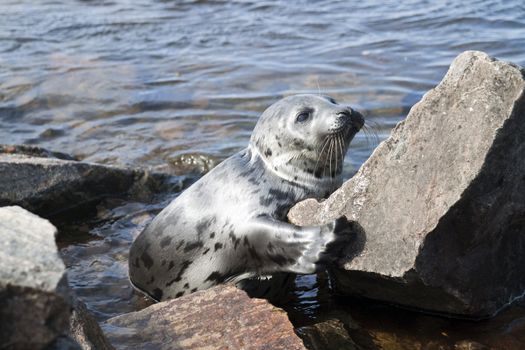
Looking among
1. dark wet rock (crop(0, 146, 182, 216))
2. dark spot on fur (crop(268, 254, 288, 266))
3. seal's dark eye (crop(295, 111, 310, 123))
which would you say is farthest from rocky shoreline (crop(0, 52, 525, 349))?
dark wet rock (crop(0, 146, 182, 216))

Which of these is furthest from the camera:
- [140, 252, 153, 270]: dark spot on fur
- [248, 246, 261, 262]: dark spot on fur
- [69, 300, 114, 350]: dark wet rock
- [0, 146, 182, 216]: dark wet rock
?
[0, 146, 182, 216]: dark wet rock

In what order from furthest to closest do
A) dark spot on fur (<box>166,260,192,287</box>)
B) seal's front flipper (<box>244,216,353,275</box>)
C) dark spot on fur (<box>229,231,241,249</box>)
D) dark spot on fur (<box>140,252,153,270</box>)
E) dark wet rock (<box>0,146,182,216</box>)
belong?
1. dark wet rock (<box>0,146,182,216</box>)
2. dark spot on fur (<box>140,252,153,270</box>)
3. dark spot on fur (<box>166,260,192,287</box>)
4. dark spot on fur (<box>229,231,241,249</box>)
5. seal's front flipper (<box>244,216,353,275</box>)

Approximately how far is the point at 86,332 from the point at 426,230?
4.94ft

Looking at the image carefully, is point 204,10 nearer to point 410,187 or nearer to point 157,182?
point 157,182

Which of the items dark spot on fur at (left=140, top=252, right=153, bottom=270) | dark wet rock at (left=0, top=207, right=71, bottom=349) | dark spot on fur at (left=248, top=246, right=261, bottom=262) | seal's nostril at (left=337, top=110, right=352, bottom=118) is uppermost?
dark wet rock at (left=0, top=207, right=71, bottom=349)

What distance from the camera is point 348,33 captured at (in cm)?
1098

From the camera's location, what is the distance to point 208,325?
12.4 ft

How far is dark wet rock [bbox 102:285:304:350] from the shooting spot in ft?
12.0

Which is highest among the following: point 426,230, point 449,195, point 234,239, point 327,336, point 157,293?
point 449,195

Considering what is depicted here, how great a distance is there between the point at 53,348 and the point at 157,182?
4.25m

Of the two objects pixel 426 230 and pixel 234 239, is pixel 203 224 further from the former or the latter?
pixel 426 230

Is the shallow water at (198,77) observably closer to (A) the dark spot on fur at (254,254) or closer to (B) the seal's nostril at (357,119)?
(A) the dark spot on fur at (254,254)

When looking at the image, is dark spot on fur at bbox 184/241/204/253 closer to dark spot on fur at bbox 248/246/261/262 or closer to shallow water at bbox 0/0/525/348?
dark spot on fur at bbox 248/246/261/262

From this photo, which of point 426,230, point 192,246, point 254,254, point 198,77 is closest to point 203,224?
point 192,246
